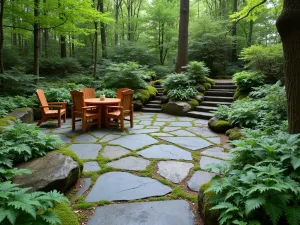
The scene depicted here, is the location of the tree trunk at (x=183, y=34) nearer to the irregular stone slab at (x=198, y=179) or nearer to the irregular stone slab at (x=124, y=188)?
the irregular stone slab at (x=198, y=179)

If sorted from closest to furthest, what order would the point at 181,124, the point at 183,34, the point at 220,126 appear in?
1. the point at 220,126
2. the point at 181,124
3. the point at 183,34

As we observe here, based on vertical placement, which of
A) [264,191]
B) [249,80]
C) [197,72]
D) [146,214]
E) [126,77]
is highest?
[197,72]

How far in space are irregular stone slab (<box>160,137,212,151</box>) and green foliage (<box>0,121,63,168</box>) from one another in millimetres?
2173

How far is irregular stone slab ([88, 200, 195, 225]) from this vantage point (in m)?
1.85

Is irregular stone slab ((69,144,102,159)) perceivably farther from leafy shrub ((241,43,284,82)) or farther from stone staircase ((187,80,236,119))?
leafy shrub ((241,43,284,82))

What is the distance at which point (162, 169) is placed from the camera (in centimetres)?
292

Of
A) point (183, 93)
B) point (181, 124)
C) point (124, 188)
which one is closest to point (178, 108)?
point (183, 93)

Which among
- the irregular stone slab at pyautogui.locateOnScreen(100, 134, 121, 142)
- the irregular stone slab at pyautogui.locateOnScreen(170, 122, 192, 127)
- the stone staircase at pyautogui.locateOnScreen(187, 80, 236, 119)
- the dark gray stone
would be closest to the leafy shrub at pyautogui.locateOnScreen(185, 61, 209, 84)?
the stone staircase at pyautogui.locateOnScreen(187, 80, 236, 119)

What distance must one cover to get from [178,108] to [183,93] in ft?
2.53

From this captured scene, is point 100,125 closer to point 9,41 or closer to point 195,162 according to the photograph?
point 195,162

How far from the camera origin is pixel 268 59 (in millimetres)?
6621

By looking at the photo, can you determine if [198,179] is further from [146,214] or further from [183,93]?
[183,93]

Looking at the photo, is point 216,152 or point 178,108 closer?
point 216,152

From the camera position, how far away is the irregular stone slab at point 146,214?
185cm
